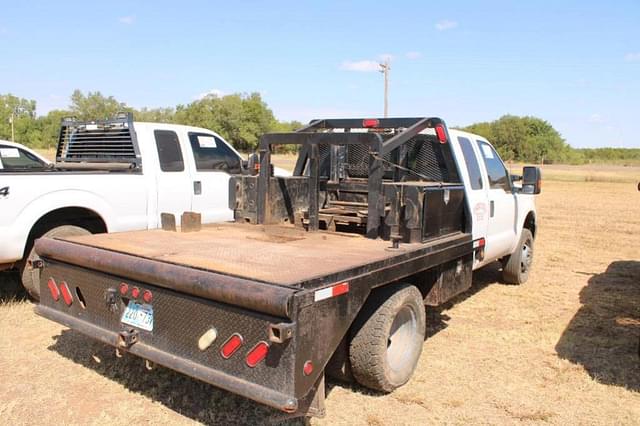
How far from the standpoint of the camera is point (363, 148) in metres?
5.78

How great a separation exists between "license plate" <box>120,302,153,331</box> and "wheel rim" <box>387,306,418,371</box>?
1641 millimetres

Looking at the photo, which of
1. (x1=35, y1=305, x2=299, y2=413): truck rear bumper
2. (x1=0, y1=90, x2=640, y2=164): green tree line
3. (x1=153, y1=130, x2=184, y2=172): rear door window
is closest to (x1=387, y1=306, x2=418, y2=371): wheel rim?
(x1=35, y1=305, x2=299, y2=413): truck rear bumper

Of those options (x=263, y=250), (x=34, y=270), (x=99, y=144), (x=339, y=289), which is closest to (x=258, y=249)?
(x=263, y=250)

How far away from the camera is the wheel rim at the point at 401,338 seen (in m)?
4.01

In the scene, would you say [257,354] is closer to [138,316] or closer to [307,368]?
[307,368]

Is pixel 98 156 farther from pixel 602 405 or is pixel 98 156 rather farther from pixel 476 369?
pixel 602 405

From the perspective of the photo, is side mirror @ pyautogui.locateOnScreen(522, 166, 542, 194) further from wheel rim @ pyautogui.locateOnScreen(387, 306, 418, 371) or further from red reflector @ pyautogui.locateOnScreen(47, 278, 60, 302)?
red reflector @ pyautogui.locateOnScreen(47, 278, 60, 302)

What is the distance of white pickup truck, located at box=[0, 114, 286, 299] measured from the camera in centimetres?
543

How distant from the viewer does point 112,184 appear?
20.4 feet

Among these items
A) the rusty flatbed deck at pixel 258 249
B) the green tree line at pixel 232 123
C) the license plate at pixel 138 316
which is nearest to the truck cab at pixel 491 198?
the rusty flatbed deck at pixel 258 249

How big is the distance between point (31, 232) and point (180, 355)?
3333mm

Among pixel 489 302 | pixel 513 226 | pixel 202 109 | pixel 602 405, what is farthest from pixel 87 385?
pixel 202 109

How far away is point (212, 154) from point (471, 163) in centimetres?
358

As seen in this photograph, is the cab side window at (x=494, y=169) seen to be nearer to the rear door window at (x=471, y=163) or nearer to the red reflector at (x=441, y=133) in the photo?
the rear door window at (x=471, y=163)
